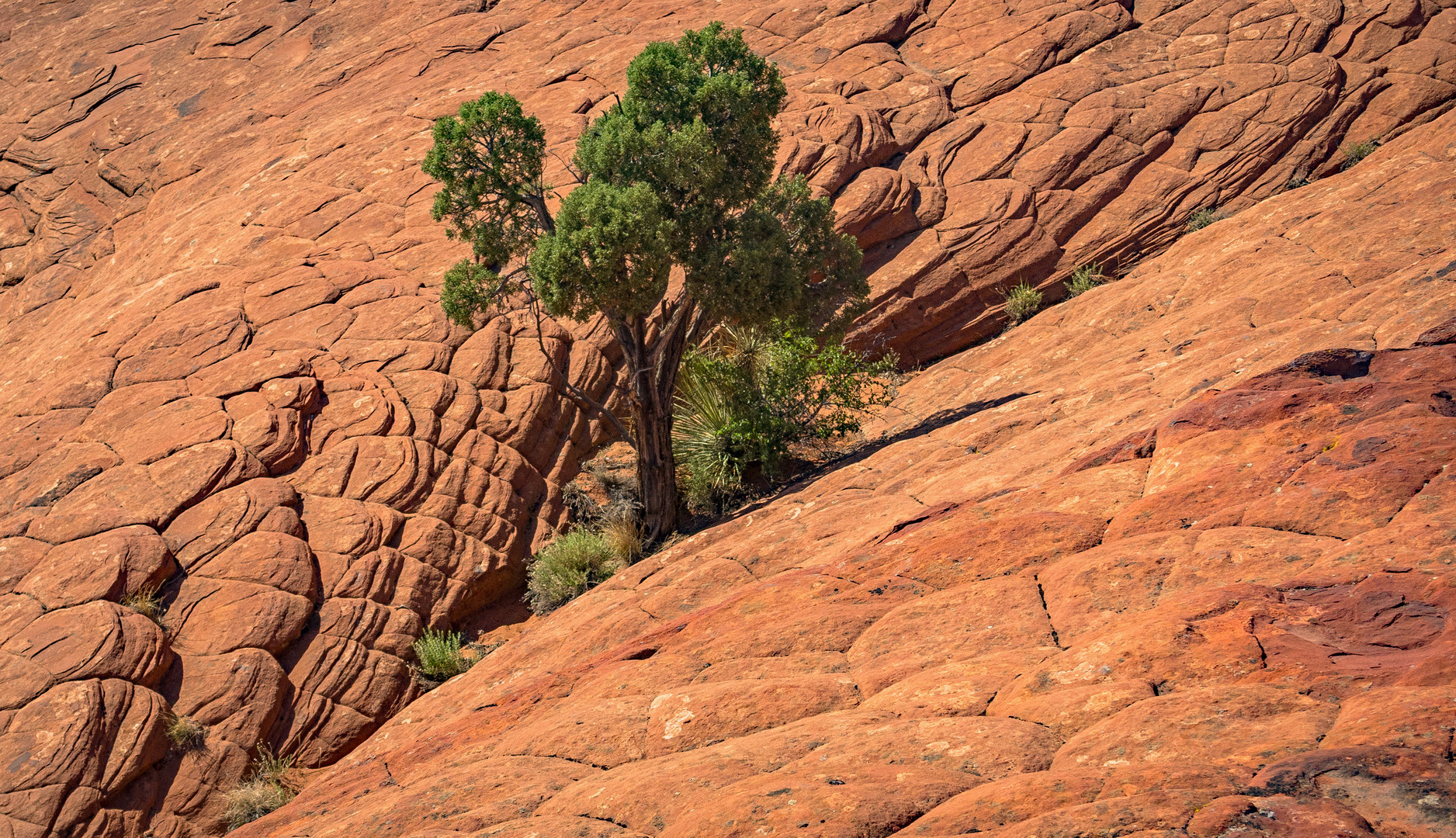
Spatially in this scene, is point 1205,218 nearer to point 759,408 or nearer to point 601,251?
point 759,408

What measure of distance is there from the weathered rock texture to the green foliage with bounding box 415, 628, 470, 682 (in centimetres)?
28

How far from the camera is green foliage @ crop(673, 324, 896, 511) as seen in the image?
496 inches

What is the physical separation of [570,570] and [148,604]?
14.4ft

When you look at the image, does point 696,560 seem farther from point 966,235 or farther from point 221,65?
point 221,65

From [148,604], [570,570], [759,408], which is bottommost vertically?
[570,570]

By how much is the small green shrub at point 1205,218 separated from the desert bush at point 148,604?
15.3 metres

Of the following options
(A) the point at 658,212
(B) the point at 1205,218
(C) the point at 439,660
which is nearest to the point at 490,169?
(A) the point at 658,212

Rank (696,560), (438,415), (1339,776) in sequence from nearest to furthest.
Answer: (1339,776) → (696,560) → (438,415)

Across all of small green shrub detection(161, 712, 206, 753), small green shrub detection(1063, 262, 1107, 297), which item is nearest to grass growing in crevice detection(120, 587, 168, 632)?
small green shrub detection(161, 712, 206, 753)

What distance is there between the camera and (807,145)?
636 inches

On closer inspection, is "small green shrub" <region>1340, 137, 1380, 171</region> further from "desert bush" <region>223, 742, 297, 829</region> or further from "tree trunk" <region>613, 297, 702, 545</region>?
"desert bush" <region>223, 742, 297, 829</region>

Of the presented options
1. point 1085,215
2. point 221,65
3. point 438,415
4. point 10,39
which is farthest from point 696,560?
point 10,39

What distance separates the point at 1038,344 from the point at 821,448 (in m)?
3.50

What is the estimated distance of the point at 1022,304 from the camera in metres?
15.6
